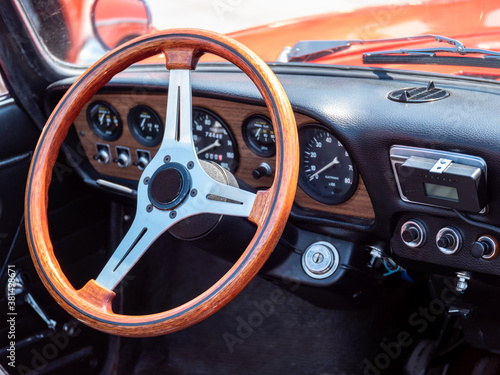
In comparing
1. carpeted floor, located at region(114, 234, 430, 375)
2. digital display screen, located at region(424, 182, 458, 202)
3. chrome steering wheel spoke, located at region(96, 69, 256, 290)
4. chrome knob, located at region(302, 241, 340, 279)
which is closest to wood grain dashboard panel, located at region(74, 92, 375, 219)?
chrome knob, located at region(302, 241, 340, 279)

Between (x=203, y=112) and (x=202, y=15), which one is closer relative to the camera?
(x=203, y=112)

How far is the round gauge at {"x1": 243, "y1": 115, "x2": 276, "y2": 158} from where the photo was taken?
5.47ft

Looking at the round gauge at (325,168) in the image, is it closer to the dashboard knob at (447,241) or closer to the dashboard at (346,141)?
the dashboard at (346,141)

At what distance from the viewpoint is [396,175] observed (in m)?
1.43

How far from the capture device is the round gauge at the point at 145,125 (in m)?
1.91

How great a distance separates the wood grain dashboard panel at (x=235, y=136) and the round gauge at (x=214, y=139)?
0.07ft

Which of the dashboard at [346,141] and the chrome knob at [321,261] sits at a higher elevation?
the dashboard at [346,141]

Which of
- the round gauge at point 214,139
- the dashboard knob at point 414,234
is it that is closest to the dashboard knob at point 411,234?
the dashboard knob at point 414,234

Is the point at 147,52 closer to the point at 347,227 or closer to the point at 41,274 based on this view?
the point at 41,274

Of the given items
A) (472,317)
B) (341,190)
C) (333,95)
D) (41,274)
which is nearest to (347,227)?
(341,190)

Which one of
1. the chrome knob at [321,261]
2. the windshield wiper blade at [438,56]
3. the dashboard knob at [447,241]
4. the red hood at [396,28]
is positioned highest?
the red hood at [396,28]

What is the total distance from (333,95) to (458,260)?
1.76 feet

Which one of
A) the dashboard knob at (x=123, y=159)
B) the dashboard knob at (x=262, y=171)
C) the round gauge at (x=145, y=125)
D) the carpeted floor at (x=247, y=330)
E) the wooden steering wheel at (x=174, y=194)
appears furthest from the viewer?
the carpeted floor at (x=247, y=330)

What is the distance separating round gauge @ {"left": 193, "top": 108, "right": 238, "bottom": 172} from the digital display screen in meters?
0.63
